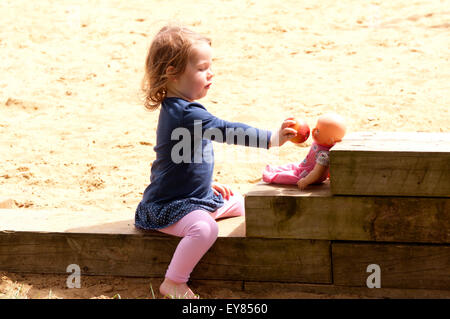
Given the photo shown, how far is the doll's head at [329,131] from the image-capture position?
9.96ft

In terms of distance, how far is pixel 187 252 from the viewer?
118 inches

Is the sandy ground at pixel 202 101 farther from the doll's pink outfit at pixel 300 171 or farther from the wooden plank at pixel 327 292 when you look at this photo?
the doll's pink outfit at pixel 300 171

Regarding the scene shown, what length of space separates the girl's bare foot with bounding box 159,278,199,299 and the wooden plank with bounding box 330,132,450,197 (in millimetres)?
753

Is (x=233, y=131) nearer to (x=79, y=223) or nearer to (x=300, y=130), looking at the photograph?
(x=300, y=130)

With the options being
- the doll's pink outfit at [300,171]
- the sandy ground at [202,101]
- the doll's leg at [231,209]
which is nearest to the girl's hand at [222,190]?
the doll's leg at [231,209]

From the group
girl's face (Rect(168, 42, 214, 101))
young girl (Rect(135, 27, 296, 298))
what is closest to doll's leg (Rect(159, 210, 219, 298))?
young girl (Rect(135, 27, 296, 298))

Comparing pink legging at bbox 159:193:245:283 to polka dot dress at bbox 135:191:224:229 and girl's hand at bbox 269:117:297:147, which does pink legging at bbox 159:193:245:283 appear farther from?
girl's hand at bbox 269:117:297:147

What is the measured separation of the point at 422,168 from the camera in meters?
2.72

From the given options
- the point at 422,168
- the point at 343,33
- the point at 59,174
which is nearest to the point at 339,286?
the point at 422,168

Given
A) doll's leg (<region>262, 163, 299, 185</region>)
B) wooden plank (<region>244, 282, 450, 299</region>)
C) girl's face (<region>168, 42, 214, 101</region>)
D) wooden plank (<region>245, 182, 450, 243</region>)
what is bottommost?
wooden plank (<region>244, 282, 450, 299</region>)

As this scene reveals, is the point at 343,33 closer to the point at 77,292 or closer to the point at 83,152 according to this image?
the point at 83,152

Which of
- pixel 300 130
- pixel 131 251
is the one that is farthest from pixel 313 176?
pixel 131 251

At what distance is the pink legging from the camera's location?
9.85 feet

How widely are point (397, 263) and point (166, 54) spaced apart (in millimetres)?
1350
